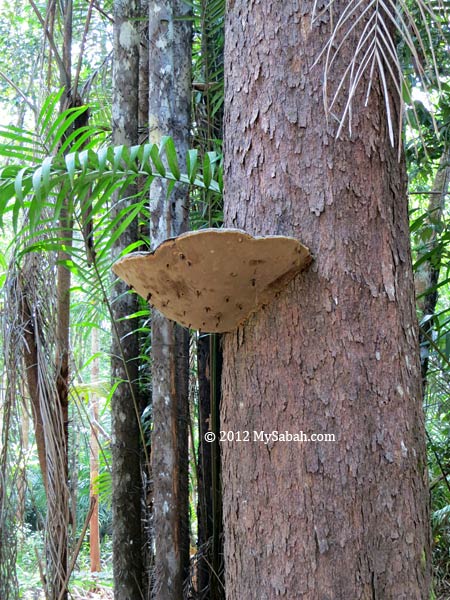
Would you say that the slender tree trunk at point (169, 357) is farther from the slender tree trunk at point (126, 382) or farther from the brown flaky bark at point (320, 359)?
the brown flaky bark at point (320, 359)

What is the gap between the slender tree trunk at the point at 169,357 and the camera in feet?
6.63

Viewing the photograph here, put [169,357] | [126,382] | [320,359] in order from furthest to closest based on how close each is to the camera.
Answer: [126,382] → [169,357] → [320,359]

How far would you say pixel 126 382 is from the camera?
8.11 feet

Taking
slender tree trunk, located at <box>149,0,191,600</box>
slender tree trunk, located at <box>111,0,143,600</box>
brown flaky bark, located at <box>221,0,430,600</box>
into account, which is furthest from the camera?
slender tree trunk, located at <box>111,0,143,600</box>

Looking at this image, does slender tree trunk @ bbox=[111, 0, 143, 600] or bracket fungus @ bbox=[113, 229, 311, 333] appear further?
slender tree trunk @ bbox=[111, 0, 143, 600]

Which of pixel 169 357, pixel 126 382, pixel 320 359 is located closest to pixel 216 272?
pixel 320 359

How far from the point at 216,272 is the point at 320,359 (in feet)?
0.88

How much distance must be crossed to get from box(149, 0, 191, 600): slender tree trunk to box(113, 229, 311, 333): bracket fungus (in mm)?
685

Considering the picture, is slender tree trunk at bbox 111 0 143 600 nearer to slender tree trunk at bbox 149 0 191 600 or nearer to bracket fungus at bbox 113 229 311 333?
slender tree trunk at bbox 149 0 191 600

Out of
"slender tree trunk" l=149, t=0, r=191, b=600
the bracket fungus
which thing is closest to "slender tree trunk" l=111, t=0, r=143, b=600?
"slender tree trunk" l=149, t=0, r=191, b=600

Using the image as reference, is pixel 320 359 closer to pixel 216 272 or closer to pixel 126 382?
pixel 216 272

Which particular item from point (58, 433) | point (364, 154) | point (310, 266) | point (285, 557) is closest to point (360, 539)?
point (285, 557)

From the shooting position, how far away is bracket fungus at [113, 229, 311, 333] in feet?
3.97

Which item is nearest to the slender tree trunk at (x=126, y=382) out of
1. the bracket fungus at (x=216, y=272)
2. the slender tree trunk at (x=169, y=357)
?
the slender tree trunk at (x=169, y=357)
